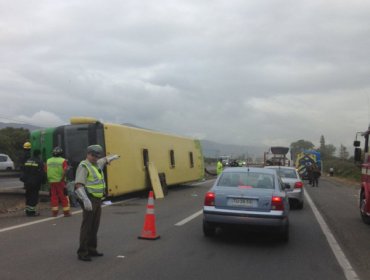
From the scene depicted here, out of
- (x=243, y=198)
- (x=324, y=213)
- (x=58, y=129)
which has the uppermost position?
(x=58, y=129)

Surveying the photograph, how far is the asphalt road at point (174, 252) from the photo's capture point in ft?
23.0

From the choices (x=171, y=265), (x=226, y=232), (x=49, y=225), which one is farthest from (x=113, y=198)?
(x=171, y=265)

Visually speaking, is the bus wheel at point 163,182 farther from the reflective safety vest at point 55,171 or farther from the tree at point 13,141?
the tree at point 13,141

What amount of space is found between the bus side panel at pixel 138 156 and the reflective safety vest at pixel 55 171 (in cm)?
434

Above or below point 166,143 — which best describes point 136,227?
below

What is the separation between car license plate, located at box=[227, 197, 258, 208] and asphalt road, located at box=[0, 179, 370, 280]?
2.58 feet

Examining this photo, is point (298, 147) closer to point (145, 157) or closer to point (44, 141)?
point (145, 157)

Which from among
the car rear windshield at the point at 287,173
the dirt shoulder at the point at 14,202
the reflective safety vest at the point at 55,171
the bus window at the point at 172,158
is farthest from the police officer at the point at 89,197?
the bus window at the point at 172,158

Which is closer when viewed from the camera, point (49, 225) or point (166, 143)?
point (49, 225)

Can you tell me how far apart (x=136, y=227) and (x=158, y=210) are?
3.95 m

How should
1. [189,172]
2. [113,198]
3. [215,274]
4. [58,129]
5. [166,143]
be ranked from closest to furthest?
[215,274]
[58,129]
[113,198]
[166,143]
[189,172]

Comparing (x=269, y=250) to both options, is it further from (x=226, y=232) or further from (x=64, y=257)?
(x=64, y=257)

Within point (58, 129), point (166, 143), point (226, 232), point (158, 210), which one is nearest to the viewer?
point (226, 232)

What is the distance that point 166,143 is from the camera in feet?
79.8
